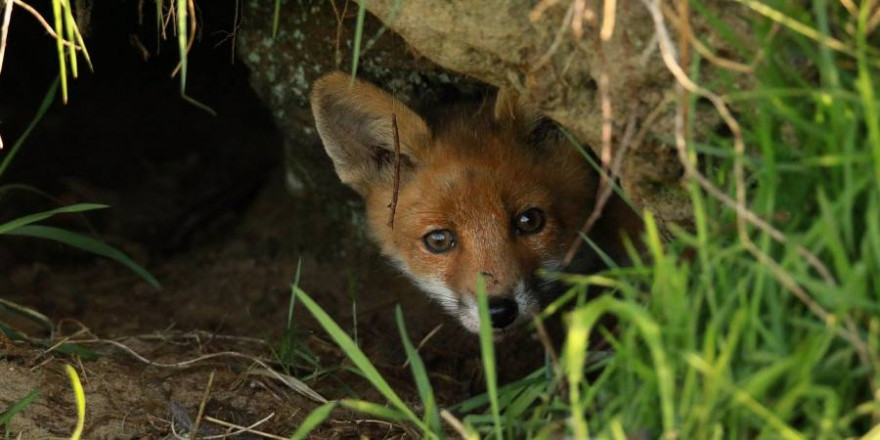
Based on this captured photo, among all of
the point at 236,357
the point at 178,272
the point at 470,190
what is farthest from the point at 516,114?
the point at 178,272

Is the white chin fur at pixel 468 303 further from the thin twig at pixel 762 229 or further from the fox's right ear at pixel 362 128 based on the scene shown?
the thin twig at pixel 762 229

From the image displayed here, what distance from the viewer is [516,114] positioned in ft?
12.6

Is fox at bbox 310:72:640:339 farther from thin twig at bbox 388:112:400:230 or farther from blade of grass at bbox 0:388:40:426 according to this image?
blade of grass at bbox 0:388:40:426

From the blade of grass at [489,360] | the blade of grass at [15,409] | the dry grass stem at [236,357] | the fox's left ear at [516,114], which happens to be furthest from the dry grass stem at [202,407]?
the fox's left ear at [516,114]

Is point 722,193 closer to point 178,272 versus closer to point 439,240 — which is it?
point 439,240

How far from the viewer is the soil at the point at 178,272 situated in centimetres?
344

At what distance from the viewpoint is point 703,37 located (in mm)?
2562

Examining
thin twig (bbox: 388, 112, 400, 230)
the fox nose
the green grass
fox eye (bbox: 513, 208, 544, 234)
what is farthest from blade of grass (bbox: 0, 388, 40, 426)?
fox eye (bbox: 513, 208, 544, 234)

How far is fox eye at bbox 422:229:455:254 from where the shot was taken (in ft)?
12.2

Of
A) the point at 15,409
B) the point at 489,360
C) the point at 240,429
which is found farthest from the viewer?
the point at 240,429

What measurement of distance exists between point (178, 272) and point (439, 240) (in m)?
2.23

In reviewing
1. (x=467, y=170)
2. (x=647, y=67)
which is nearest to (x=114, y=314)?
(x=467, y=170)

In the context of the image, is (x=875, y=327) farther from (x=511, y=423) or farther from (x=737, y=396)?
(x=511, y=423)

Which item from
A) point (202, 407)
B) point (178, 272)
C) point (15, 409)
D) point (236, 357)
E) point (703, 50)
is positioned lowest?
point (178, 272)
